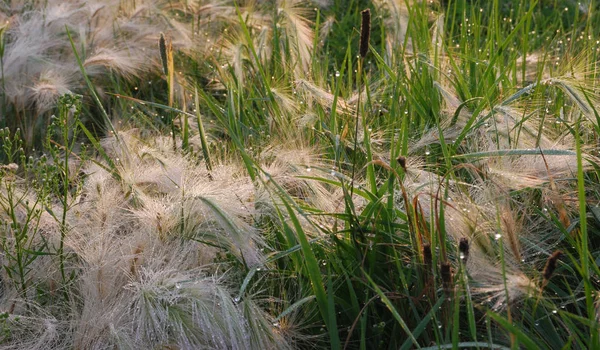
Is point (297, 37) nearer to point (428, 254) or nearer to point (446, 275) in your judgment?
point (428, 254)

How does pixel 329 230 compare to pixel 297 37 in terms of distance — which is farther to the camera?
pixel 297 37

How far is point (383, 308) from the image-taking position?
1.81 meters

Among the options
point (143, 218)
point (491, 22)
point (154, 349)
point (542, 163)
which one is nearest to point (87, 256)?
point (143, 218)

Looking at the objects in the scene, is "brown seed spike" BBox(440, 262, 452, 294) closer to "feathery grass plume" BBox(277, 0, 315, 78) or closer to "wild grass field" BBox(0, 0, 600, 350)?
"wild grass field" BBox(0, 0, 600, 350)

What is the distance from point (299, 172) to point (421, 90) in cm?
72

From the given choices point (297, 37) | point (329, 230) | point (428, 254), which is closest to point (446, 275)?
point (428, 254)

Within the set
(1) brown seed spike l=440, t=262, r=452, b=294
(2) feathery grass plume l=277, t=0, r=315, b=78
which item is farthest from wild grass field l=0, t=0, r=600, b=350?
(2) feathery grass plume l=277, t=0, r=315, b=78

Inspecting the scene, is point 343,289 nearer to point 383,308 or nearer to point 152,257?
point 383,308

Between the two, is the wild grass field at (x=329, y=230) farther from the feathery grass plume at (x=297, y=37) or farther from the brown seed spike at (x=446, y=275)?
the feathery grass plume at (x=297, y=37)

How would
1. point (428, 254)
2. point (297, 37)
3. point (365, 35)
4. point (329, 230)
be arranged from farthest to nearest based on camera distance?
point (297, 37) < point (329, 230) < point (365, 35) < point (428, 254)

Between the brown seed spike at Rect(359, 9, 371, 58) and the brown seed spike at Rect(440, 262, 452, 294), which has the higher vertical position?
the brown seed spike at Rect(359, 9, 371, 58)

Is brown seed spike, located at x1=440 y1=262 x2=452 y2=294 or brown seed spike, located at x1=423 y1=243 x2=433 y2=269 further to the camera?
brown seed spike, located at x1=423 y1=243 x2=433 y2=269

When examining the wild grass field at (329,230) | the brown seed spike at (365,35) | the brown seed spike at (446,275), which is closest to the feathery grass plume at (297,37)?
the wild grass field at (329,230)

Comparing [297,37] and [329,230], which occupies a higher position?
[297,37]
